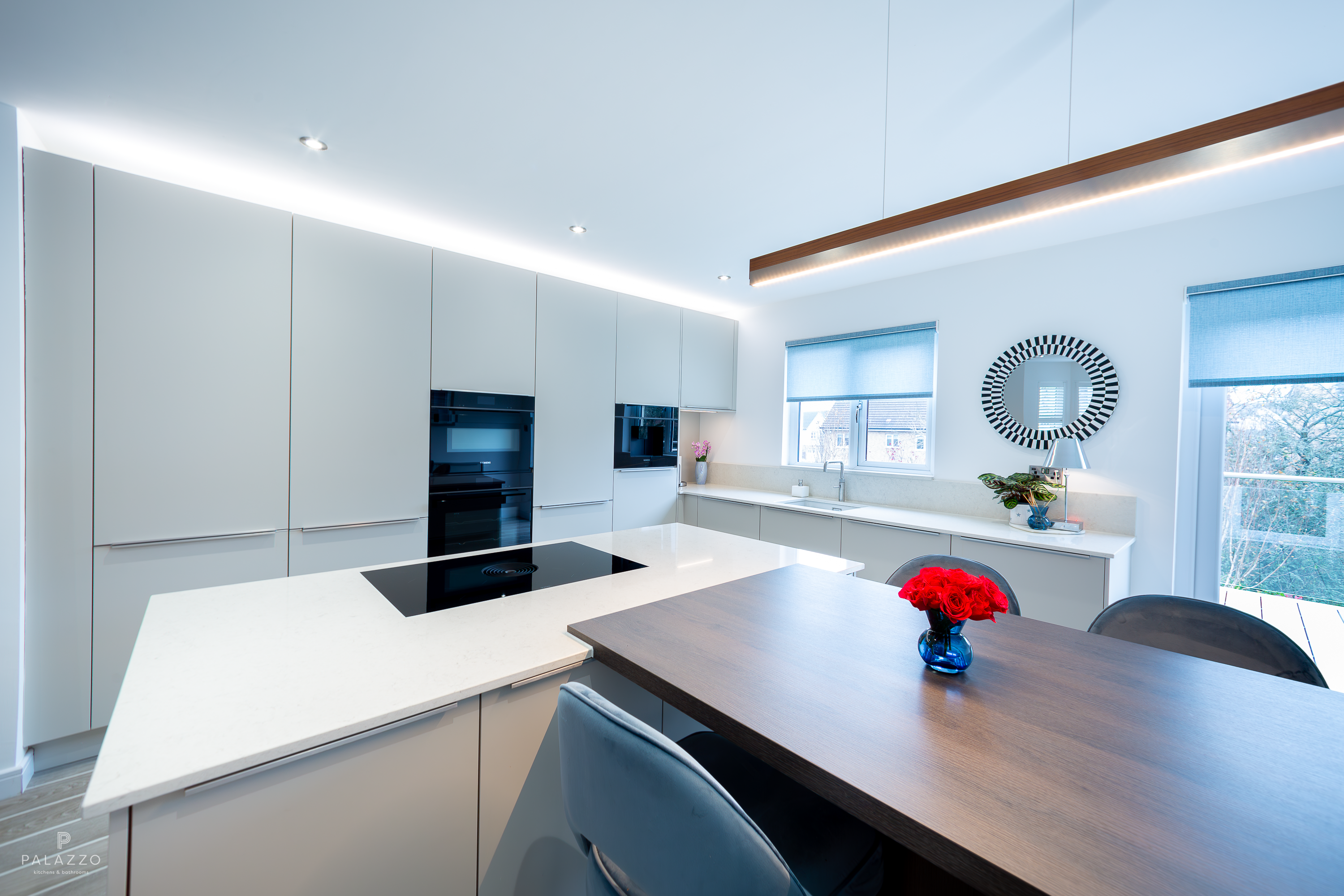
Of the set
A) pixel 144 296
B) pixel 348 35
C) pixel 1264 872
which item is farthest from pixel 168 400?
pixel 1264 872

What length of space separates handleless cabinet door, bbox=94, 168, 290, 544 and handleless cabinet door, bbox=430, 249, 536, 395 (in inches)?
27.4

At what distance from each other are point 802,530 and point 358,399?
2.73m

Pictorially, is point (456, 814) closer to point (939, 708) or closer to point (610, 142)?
point (939, 708)

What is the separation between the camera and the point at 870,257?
165 centimetres

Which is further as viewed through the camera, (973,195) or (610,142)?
(610,142)

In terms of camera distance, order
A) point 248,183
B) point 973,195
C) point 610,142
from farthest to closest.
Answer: point 248,183, point 610,142, point 973,195

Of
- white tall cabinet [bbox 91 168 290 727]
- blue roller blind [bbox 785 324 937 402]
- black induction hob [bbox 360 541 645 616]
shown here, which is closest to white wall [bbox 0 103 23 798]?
white tall cabinet [bbox 91 168 290 727]

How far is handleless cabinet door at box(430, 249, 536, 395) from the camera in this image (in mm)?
2840

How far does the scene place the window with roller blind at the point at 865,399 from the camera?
3598 mm

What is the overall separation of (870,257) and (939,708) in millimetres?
1310

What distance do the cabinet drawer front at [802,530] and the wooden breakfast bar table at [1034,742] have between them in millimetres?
1935

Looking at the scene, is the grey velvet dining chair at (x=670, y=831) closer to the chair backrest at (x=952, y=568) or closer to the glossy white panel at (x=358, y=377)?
the chair backrest at (x=952, y=568)

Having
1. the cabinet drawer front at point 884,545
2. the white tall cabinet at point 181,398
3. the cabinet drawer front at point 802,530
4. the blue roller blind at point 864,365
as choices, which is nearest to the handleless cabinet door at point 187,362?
the white tall cabinet at point 181,398

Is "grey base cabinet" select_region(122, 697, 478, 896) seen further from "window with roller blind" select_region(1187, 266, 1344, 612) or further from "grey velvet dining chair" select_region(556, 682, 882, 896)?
"window with roller blind" select_region(1187, 266, 1344, 612)
